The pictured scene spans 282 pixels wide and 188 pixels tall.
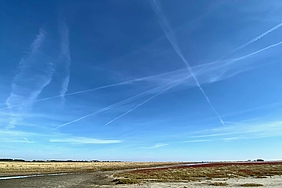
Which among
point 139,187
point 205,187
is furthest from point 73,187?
point 205,187

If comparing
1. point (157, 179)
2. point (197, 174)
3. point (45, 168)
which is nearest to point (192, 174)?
point (197, 174)

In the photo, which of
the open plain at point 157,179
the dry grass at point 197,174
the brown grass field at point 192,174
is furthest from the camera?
the dry grass at point 197,174

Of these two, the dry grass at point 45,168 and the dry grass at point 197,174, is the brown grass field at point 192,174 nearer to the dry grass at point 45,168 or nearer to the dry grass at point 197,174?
the dry grass at point 197,174

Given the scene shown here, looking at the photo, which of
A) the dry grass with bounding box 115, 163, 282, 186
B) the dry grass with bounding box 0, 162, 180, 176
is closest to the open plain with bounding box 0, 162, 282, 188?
the dry grass with bounding box 115, 163, 282, 186

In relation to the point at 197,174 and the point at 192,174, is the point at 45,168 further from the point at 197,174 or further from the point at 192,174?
the point at 197,174

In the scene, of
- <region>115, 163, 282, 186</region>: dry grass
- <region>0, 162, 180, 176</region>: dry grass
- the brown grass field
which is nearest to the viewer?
the brown grass field

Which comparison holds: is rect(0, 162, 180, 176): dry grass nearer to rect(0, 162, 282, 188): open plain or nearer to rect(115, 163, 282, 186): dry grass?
rect(0, 162, 282, 188): open plain

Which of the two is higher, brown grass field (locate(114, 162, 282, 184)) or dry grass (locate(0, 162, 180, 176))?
dry grass (locate(0, 162, 180, 176))

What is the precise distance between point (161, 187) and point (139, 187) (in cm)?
272

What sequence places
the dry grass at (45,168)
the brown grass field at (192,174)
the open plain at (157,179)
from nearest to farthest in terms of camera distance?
the open plain at (157,179), the brown grass field at (192,174), the dry grass at (45,168)

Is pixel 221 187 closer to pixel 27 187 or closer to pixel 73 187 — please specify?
pixel 73 187

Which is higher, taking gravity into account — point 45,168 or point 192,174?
point 45,168

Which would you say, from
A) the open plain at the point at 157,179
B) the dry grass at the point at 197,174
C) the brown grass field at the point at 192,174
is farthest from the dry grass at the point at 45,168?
the dry grass at the point at 197,174

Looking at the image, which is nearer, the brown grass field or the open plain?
the open plain
